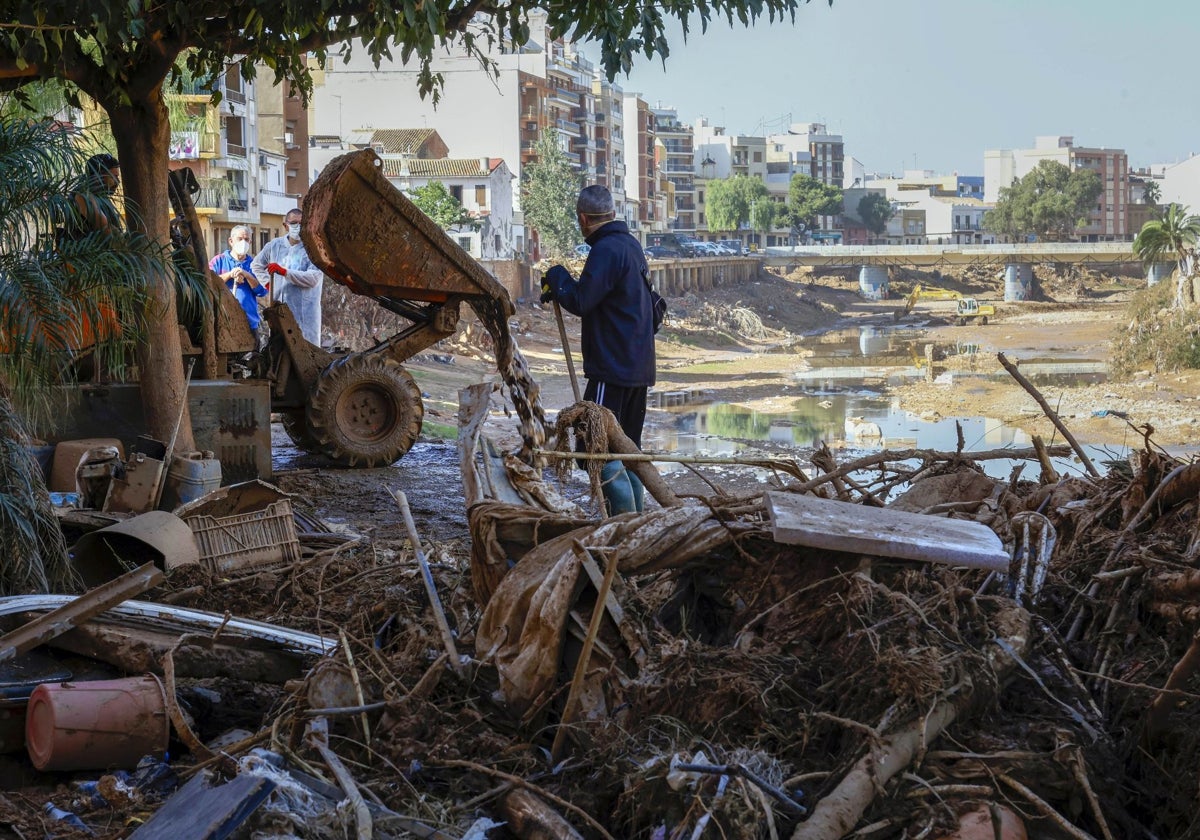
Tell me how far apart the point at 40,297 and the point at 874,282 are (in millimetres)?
95075

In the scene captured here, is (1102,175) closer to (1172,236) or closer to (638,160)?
(638,160)

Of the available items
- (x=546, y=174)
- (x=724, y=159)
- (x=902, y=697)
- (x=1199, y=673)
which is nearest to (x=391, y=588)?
(x=902, y=697)

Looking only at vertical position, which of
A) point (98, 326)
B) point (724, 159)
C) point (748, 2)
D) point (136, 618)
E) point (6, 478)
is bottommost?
point (136, 618)

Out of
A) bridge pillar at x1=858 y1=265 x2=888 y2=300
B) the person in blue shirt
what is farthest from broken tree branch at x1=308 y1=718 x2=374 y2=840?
bridge pillar at x1=858 y1=265 x2=888 y2=300

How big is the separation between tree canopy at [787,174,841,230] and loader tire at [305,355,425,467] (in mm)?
120151

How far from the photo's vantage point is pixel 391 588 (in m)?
5.68

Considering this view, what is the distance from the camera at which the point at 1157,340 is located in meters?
39.2

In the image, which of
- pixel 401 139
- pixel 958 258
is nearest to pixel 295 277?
pixel 401 139

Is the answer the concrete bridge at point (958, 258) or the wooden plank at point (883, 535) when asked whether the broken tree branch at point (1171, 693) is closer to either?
the wooden plank at point (883, 535)

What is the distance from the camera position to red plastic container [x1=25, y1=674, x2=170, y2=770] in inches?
173

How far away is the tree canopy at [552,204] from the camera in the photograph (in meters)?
68.1

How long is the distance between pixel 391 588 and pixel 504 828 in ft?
7.15

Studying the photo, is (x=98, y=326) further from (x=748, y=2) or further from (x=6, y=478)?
(x=748, y=2)

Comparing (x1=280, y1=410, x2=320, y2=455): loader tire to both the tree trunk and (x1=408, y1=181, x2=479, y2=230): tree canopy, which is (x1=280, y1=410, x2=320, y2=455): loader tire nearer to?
the tree trunk
